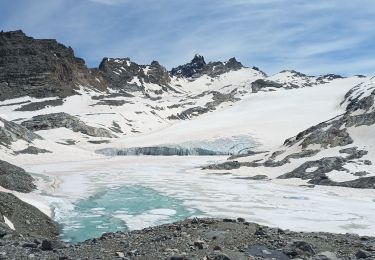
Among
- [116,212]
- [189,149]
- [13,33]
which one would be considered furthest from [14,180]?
[13,33]

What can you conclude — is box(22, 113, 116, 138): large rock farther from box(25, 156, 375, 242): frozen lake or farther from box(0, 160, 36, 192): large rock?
box(0, 160, 36, 192): large rock

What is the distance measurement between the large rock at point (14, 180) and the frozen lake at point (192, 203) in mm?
1302

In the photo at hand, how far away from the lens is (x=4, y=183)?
33125 mm

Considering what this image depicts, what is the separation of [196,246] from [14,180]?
23.3 m

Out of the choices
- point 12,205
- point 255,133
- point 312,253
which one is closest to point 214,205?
point 12,205

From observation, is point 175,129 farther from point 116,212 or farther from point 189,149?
point 116,212

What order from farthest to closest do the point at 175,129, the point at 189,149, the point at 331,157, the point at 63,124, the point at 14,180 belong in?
1. the point at 175,129
2. the point at 63,124
3. the point at 189,149
4. the point at 331,157
5. the point at 14,180

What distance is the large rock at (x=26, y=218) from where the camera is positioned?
21656 millimetres

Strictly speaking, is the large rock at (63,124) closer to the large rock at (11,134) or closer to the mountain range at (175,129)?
the mountain range at (175,129)

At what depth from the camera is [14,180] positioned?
35.0m

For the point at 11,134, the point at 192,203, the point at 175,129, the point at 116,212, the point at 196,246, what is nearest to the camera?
the point at 196,246

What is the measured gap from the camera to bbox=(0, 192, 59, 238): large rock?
71.1 feet

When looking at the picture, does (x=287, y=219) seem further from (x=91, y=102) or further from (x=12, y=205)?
(x=91, y=102)

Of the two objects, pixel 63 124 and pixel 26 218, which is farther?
pixel 63 124
